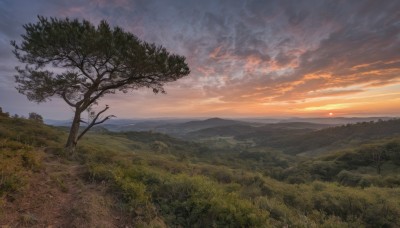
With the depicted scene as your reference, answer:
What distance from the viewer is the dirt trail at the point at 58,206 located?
5688 millimetres

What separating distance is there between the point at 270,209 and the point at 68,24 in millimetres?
15729

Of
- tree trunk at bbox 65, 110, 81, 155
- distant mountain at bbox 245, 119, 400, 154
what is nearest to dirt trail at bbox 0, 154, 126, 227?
tree trunk at bbox 65, 110, 81, 155

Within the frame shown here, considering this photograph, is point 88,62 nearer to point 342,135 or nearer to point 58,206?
point 58,206

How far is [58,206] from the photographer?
6.58 meters

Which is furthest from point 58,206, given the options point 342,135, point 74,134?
point 342,135

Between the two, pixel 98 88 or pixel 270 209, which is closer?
pixel 270 209

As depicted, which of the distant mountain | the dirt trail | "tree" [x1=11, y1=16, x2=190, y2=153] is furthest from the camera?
the distant mountain

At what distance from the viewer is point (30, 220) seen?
5.59 meters

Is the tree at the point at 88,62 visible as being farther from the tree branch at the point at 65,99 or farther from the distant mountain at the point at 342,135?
the distant mountain at the point at 342,135

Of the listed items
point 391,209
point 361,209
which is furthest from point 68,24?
point 391,209

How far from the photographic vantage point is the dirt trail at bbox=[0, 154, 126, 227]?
5688mm

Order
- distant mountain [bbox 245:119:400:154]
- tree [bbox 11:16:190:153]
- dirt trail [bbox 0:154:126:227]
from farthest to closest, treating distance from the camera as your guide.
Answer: distant mountain [bbox 245:119:400:154] → tree [bbox 11:16:190:153] → dirt trail [bbox 0:154:126:227]

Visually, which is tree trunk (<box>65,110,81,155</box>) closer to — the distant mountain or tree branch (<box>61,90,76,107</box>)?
tree branch (<box>61,90,76,107</box>)

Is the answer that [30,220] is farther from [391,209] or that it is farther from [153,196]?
[391,209]
